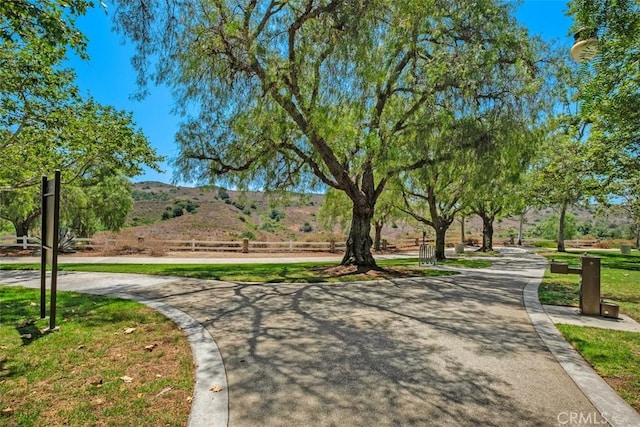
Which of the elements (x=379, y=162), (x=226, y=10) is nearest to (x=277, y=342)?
(x=379, y=162)

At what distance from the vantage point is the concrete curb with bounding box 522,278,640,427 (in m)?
2.77

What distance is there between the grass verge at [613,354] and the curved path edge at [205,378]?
332cm

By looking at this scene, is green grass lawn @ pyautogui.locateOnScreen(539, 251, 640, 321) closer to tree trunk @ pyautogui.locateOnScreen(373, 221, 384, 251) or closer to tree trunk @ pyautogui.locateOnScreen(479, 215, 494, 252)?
tree trunk @ pyautogui.locateOnScreen(373, 221, 384, 251)

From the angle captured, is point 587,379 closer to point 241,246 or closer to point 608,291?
point 608,291

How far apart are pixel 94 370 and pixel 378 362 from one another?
2794 millimetres

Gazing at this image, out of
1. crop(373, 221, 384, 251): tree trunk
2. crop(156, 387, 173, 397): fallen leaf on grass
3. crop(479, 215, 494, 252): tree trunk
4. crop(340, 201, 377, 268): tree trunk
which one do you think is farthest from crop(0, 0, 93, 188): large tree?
crop(479, 215, 494, 252): tree trunk

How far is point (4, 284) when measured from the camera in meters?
8.58

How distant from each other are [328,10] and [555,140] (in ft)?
46.7

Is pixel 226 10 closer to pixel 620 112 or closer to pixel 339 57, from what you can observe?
pixel 339 57

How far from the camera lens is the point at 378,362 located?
3.77 meters

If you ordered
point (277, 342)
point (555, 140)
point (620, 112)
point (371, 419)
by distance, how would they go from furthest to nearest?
point (555, 140)
point (620, 112)
point (277, 342)
point (371, 419)

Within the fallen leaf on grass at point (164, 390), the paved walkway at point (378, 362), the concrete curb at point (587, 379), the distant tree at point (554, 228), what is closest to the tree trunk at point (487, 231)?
the distant tree at point (554, 228)

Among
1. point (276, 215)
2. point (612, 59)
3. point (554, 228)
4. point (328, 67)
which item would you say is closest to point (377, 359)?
point (612, 59)

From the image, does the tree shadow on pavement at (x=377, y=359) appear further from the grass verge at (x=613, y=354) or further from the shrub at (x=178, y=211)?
the shrub at (x=178, y=211)
